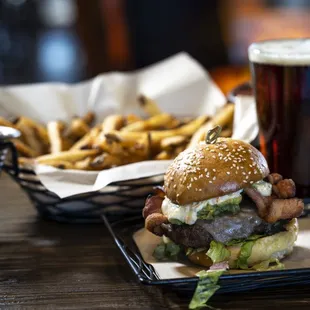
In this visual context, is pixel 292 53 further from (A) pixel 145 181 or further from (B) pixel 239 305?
(B) pixel 239 305

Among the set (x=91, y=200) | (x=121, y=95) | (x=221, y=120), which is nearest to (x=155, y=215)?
(x=91, y=200)

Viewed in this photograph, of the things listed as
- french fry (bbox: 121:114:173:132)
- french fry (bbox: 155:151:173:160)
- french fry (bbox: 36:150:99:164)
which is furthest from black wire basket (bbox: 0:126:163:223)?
french fry (bbox: 121:114:173:132)

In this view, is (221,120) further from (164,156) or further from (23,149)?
(23,149)

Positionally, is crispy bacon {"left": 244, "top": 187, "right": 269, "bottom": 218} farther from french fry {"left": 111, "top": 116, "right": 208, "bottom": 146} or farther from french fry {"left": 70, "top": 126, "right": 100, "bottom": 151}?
french fry {"left": 70, "top": 126, "right": 100, "bottom": 151}

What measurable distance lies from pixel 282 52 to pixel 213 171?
0.61 meters

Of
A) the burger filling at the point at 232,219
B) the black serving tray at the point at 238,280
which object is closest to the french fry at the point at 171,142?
the burger filling at the point at 232,219

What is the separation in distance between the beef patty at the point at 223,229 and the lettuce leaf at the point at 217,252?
2 centimetres

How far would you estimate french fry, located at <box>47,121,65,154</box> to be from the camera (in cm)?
225

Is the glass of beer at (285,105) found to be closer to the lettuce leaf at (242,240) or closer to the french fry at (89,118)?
the lettuce leaf at (242,240)

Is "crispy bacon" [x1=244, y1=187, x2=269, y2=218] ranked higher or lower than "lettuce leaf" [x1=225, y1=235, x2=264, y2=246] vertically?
higher

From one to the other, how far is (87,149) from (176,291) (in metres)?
0.83

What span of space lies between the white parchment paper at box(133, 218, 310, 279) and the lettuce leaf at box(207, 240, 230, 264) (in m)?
0.04

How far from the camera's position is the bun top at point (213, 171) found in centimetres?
149

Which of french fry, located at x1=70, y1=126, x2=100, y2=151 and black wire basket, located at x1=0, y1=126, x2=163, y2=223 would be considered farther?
french fry, located at x1=70, y1=126, x2=100, y2=151
